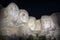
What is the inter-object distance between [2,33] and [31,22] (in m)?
0.33

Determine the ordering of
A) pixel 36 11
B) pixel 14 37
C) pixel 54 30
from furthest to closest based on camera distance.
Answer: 1. pixel 36 11
2. pixel 54 30
3. pixel 14 37

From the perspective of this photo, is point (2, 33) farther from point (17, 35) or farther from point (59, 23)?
point (59, 23)

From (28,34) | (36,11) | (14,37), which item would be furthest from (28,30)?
(36,11)

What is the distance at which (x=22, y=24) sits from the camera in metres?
1.76

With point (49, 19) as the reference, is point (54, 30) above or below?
below

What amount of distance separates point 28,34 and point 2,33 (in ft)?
0.87

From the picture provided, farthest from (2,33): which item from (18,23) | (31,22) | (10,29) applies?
(31,22)

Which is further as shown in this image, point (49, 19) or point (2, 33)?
point (49, 19)

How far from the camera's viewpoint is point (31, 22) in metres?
1.78

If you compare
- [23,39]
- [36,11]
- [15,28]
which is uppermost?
[36,11]

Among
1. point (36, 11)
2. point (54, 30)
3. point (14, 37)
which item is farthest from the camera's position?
point (36, 11)

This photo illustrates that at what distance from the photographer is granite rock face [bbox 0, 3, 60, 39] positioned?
1679 millimetres

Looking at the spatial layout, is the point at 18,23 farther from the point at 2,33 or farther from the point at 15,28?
the point at 2,33

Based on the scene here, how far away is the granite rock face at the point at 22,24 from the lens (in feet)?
5.51
